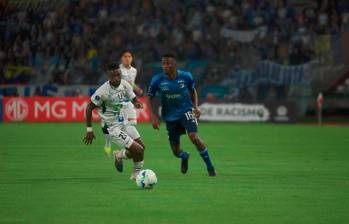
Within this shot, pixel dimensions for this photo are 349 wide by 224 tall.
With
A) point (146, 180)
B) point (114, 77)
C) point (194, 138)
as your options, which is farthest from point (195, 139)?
point (146, 180)

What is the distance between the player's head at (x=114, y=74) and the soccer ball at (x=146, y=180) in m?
1.98

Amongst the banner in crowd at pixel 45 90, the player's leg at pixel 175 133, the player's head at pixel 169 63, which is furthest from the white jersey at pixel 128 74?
the banner in crowd at pixel 45 90

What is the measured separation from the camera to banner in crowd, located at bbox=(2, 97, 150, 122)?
34.1 metres

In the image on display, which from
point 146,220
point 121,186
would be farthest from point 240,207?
point 121,186

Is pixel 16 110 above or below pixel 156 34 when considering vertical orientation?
below

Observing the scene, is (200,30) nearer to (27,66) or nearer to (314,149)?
(27,66)

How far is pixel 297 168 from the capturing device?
15.6 meters

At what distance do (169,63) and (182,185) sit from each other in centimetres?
253

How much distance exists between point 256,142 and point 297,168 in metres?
7.73

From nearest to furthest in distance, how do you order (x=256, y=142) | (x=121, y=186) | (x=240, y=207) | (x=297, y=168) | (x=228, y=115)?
(x=240, y=207)
(x=121, y=186)
(x=297, y=168)
(x=256, y=142)
(x=228, y=115)

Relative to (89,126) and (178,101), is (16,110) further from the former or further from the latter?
(89,126)

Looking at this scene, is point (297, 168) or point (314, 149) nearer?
point (297, 168)

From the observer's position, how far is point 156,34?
117 ft

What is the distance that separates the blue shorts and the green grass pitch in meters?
0.67
